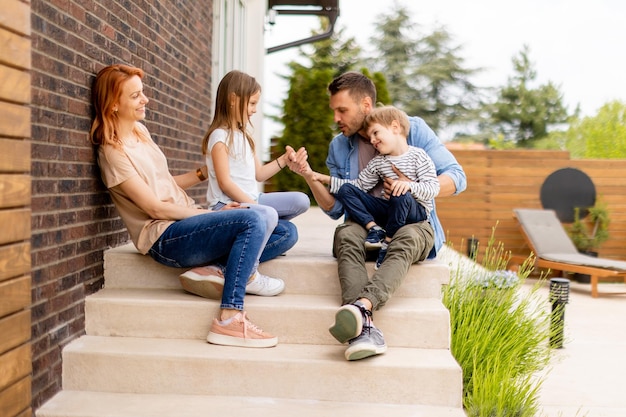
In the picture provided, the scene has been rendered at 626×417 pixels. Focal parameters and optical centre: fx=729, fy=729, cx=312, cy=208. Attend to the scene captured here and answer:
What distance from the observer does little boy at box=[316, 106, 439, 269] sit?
3.55 meters

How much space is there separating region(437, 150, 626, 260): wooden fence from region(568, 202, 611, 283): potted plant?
0.21m

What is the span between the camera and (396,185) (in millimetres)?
3496

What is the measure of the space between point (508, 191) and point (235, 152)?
25.7 feet

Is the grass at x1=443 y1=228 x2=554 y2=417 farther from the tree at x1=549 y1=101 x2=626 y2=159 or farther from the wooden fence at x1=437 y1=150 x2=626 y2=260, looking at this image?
the tree at x1=549 y1=101 x2=626 y2=159

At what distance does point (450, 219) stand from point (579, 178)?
198cm

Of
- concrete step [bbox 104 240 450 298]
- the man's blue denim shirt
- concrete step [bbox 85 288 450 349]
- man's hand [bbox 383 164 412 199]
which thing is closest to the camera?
concrete step [bbox 85 288 450 349]

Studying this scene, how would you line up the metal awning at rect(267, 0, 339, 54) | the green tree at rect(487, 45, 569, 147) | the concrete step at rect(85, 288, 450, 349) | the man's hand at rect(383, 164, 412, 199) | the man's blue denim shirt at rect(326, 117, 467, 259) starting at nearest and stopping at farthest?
the concrete step at rect(85, 288, 450, 349)
the man's hand at rect(383, 164, 412, 199)
the man's blue denim shirt at rect(326, 117, 467, 259)
the metal awning at rect(267, 0, 339, 54)
the green tree at rect(487, 45, 569, 147)

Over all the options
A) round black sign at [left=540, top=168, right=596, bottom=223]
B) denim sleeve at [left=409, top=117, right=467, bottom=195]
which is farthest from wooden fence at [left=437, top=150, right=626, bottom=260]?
denim sleeve at [left=409, top=117, right=467, bottom=195]

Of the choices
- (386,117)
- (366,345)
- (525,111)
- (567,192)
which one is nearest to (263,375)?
(366,345)

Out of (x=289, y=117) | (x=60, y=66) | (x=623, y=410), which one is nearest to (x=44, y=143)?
(x=60, y=66)

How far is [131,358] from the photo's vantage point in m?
3.08

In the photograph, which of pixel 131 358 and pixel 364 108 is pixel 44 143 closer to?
pixel 131 358

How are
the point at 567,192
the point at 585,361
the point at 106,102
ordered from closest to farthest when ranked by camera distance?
1. the point at 106,102
2. the point at 585,361
3. the point at 567,192

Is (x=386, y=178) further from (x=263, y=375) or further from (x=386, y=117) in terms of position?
(x=263, y=375)
